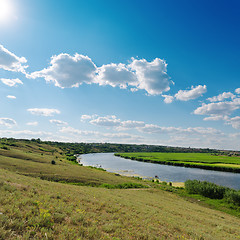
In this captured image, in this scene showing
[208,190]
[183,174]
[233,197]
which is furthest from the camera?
[183,174]

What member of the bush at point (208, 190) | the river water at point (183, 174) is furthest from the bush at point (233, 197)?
the river water at point (183, 174)

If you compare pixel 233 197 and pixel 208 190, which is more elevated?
pixel 233 197

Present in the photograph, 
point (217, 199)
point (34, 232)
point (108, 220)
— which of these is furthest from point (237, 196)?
point (34, 232)

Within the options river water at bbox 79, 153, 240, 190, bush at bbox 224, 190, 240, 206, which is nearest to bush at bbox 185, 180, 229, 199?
bush at bbox 224, 190, 240, 206

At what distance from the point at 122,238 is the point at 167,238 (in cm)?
373

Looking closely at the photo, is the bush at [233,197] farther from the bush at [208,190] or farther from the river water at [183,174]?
the river water at [183,174]

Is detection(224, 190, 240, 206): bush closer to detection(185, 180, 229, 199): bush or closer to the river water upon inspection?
detection(185, 180, 229, 199): bush

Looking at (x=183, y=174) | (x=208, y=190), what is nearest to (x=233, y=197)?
(x=208, y=190)

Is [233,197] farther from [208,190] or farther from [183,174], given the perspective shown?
[183,174]

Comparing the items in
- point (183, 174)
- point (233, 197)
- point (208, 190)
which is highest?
point (233, 197)

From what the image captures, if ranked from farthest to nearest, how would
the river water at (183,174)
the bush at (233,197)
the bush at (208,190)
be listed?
the river water at (183,174), the bush at (208,190), the bush at (233,197)

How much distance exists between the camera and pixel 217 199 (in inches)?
1743

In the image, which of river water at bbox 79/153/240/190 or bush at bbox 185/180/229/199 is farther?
river water at bbox 79/153/240/190

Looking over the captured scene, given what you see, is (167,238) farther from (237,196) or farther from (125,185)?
(237,196)
